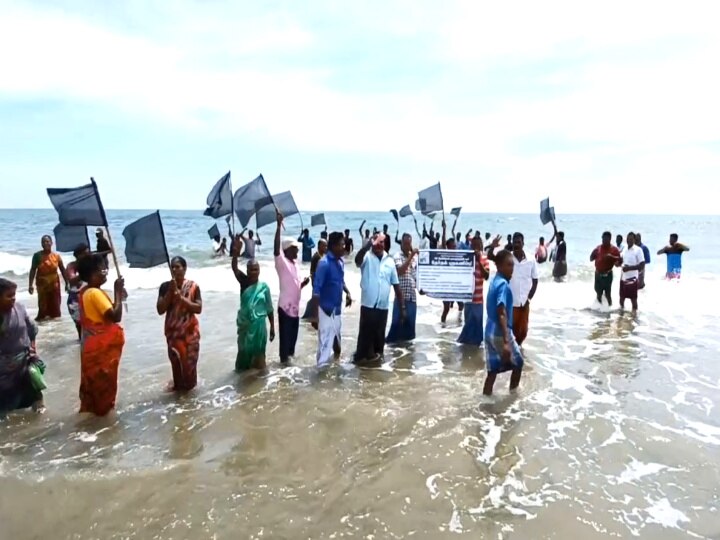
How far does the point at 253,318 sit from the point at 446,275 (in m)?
3.00

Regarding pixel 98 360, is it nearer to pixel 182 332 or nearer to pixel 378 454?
pixel 182 332

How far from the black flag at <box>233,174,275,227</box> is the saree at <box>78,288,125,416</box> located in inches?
107

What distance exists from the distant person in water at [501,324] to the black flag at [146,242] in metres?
3.42

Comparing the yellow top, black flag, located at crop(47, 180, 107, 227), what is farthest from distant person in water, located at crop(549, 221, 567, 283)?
the yellow top

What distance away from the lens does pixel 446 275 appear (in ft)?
26.9

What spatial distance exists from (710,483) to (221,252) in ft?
81.2

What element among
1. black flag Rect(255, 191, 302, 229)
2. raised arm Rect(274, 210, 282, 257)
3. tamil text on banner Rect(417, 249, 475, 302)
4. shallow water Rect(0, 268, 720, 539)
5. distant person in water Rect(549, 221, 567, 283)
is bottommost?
shallow water Rect(0, 268, 720, 539)

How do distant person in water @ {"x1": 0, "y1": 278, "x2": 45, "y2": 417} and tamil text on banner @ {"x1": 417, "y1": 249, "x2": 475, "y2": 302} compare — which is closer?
distant person in water @ {"x1": 0, "y1": 278, "x2": 45, "y2": 417}

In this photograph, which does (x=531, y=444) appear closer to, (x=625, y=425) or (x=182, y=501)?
(x=625, y=425)

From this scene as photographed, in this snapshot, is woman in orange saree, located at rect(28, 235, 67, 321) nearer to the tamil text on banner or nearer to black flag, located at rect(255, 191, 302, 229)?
black flag, located at rect(255, 191, 302, 229)

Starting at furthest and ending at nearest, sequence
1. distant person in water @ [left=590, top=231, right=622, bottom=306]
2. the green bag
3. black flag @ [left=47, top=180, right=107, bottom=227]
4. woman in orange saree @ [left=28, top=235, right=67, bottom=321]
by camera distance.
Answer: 1. distant person in water @ [left=590, top=231, right=622, bottom=306]
2. woman in orange saree @ [left=28, top=235, right=67, bottom=321]
3. black flag @ [left=47, top=180, right=107, bottom=227]
4. the green bag

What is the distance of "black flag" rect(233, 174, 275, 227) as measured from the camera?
7559mm

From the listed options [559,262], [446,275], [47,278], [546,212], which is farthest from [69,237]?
[559,262]

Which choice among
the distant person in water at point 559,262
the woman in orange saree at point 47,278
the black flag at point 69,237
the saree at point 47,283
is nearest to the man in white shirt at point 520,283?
the black flag at point 69,237
